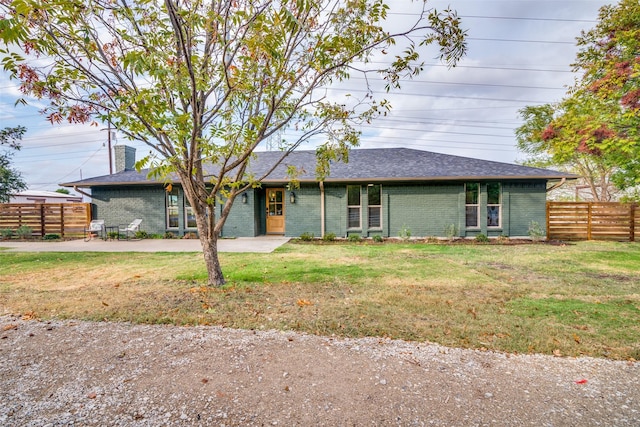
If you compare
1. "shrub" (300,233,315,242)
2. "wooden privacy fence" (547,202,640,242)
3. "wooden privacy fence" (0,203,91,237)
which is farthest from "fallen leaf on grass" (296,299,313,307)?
"wooden privacy fence" (0,203,91,237)

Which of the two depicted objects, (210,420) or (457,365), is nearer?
(210,420)

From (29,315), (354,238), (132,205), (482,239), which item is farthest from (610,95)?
(132,205)

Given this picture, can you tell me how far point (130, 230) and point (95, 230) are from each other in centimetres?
146

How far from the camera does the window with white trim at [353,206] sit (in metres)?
11.6

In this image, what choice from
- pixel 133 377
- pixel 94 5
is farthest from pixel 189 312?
pixel 94 5

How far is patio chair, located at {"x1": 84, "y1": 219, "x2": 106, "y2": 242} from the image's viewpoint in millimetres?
11359

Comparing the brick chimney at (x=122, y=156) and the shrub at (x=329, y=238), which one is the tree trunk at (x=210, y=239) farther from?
the brick chimney at (x=122, y=156)

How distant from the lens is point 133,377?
2.29 m

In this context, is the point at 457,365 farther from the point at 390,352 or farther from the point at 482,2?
the point at 482,2

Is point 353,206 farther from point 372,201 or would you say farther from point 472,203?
point 472,203

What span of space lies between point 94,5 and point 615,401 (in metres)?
6.13

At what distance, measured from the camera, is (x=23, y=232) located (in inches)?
478

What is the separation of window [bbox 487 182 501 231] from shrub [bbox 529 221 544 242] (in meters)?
1.06

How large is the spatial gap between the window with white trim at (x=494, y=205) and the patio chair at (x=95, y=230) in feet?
47.3
